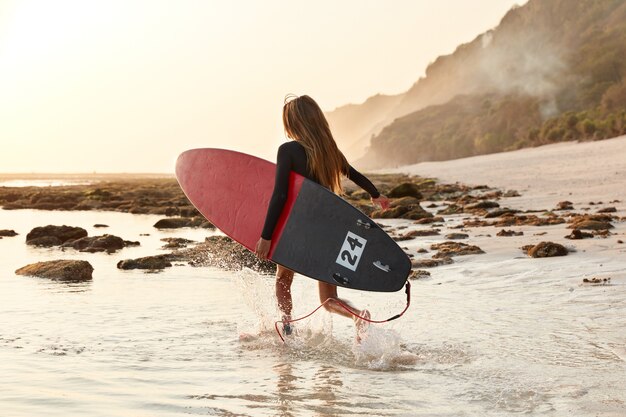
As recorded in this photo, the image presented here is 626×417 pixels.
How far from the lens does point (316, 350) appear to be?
6.11m

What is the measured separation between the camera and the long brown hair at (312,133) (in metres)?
6.00

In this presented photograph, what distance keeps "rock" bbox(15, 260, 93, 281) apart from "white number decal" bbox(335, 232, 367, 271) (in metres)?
4.65

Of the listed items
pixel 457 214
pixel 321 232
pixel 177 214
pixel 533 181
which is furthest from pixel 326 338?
pixel 533 181

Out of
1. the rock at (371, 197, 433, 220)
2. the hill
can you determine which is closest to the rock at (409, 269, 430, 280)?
the rock at (371, 197, 433, 220)

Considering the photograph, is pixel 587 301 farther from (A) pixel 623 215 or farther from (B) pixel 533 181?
(B) pixel 533 181

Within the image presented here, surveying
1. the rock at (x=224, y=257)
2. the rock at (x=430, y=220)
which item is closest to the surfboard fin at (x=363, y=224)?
the rock at (x=224, y=257)

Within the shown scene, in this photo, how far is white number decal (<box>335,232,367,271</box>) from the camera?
19.8ft

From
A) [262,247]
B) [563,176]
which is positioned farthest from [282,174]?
[563,176]

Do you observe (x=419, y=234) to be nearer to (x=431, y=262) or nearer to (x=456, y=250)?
(x=456, y=250)

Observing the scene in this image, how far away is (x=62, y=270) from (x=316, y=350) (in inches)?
181

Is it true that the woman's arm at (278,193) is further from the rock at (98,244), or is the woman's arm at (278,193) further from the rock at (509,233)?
the rock at (98,244)

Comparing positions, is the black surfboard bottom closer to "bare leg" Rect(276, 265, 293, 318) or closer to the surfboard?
the surfboard

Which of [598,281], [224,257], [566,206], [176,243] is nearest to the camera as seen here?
[598,281]

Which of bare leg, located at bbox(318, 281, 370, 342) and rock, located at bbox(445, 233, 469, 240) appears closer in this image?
bare leg, located at bbox(318, 281, 370, 342)
